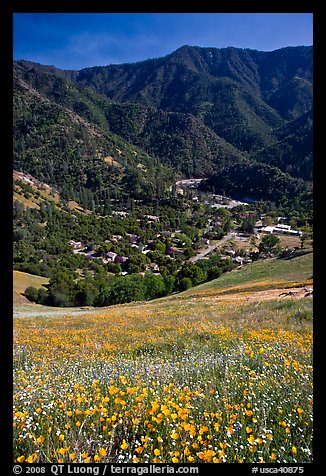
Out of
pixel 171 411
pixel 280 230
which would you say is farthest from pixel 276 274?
pixel 280 230

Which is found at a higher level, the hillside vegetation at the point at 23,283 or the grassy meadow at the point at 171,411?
the grassy meadow at the point at 171,411

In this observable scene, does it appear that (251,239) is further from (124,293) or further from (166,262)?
(124,293)

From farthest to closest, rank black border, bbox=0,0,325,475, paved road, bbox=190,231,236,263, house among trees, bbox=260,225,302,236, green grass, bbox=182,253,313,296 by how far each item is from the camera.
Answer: house among trees, bbox=260,225,302,236
paved road, bbox=190,231,236,263
green grass, bbox=182,253,313,296
black border, bbox=0,0,325,475

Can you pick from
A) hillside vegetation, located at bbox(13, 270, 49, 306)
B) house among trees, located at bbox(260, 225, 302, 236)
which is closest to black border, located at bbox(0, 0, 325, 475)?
hillside vegetation, located at bbox(13, 270, 49, 306)

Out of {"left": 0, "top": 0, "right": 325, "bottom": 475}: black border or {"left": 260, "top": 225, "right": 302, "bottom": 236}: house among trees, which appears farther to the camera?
{"left": 260, "top": 225, "right": 302, "bottom": 236}: house among trees

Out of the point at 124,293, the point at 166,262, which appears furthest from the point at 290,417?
the point at 166,262

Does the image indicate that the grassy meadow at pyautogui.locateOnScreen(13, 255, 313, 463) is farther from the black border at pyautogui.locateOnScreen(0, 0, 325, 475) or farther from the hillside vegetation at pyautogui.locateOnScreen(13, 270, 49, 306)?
the hillside vegetation at pyautogui.locateOnScreen(13, 270, 49, 306)

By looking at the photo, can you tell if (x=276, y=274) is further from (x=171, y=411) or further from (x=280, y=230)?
(x=280, y=230)
